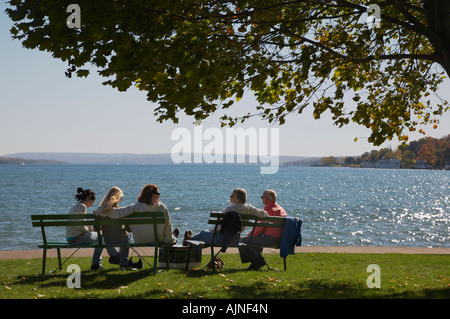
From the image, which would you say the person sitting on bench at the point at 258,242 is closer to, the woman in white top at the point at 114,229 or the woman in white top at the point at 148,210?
the woman in white top at the point at 148,210

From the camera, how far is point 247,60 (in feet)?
24.7

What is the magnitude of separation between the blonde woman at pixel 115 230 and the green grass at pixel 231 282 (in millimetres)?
298

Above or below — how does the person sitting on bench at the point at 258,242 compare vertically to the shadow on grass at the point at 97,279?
above

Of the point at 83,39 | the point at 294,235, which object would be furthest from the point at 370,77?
the point at 83,39

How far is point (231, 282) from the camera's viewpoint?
7.27m

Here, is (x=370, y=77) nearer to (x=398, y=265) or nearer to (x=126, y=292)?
(x=398, y=265)

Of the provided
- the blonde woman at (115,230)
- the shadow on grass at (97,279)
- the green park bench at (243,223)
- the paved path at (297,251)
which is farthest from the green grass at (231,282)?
the paved path at (297,251)

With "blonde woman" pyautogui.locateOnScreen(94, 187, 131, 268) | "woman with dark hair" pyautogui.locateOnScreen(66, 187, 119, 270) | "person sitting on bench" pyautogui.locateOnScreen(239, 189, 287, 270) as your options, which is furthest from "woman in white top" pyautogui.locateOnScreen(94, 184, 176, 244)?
"person sitting on bench" pyautogui.locateOnScreen(239, 189, 287, 270)

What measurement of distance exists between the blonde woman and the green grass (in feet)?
0.98

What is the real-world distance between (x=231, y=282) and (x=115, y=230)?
2.15m

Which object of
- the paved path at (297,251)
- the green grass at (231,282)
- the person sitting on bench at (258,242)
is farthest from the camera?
the paved path at (297,251)

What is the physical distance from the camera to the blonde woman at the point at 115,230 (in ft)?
26.8

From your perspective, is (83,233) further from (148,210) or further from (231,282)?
(231,282)
